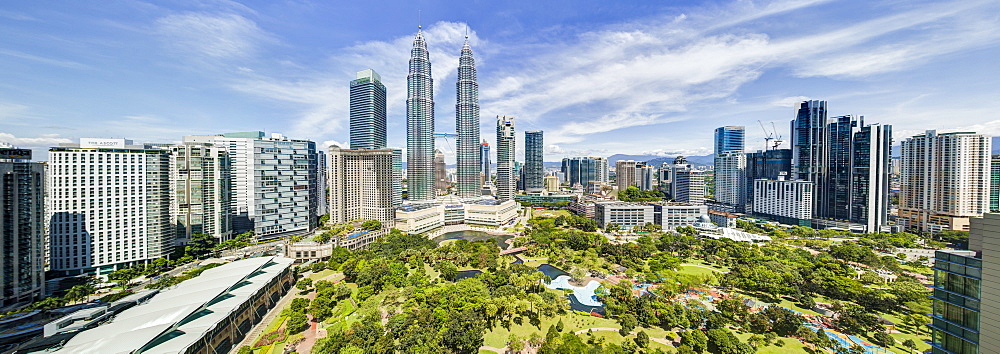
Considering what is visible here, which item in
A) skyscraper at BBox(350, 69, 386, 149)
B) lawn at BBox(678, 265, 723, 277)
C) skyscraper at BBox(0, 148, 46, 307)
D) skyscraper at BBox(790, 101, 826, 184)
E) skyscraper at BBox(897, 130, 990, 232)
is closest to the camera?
skyscraper at BBox(0, 148, 46, 307)

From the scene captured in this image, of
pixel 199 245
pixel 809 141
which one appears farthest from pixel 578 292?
pixel 809 141

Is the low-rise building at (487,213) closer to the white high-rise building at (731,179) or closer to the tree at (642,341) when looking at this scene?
the tree at (642,341)

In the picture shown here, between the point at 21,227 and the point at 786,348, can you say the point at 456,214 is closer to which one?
the point at 21,227

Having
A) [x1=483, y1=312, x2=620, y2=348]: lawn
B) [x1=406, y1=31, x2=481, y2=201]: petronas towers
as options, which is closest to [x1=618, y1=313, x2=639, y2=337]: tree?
[x1=483, y1=312, x2=620, y2=348]: lawn

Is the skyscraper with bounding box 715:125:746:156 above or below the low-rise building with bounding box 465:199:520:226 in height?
above

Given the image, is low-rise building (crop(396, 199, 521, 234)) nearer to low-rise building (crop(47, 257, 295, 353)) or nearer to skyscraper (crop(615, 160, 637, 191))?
low-rise building (crop(47, 257, 295, 353))
